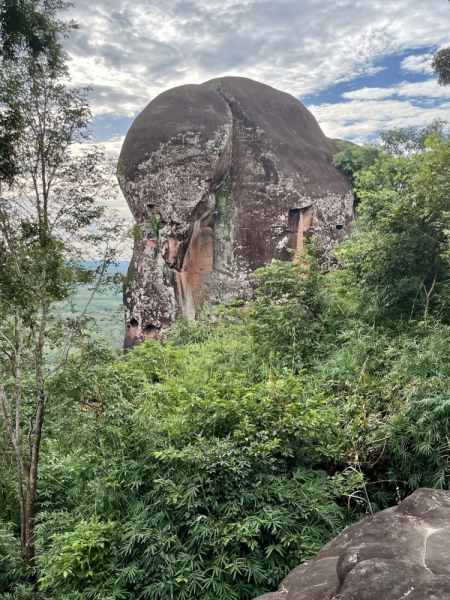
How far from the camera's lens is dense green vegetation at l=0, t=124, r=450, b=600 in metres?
3.58

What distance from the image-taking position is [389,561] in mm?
2129

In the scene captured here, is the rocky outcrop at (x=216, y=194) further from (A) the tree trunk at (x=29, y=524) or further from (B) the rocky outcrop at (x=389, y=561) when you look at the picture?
(B) the rocky outcrop at (x=389, y=561)

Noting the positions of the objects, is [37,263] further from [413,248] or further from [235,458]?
[413,248]

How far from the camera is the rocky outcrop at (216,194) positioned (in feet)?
41.3

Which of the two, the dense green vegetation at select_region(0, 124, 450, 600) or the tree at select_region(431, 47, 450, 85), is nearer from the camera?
the dense green vegetation at select_region(0, 124, 450, 600)

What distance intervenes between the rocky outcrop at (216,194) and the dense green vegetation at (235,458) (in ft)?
20.6

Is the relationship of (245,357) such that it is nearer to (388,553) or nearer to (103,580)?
(103,580)

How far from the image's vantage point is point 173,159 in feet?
41.1

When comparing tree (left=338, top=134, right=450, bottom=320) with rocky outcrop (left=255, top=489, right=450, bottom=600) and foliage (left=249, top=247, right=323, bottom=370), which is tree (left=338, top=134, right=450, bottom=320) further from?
rocky outcrop (left=255, top=489, right=450, bottom=600)

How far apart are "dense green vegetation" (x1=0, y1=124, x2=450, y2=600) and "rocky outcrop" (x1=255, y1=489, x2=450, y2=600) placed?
0.88 m

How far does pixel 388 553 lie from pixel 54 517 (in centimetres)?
343

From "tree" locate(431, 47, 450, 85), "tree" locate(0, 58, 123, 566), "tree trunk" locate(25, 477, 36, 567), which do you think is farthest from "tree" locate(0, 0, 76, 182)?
"tree" locate(431, 47, 450, 85)

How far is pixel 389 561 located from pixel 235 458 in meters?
1.84

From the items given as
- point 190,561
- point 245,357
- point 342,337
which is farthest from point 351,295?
point 190,561
